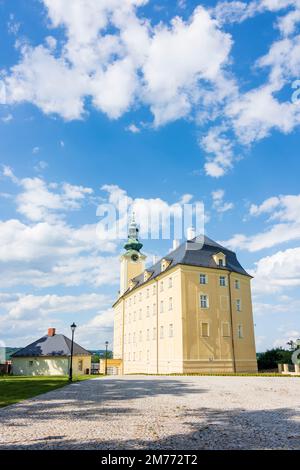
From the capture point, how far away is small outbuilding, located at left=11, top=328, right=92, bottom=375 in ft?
179

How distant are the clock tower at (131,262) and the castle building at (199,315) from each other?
14833 mm

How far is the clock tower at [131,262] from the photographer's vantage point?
60.0 metres

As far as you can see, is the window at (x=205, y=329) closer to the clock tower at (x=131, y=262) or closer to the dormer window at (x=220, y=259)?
the dormer window at (x=220, y=259)

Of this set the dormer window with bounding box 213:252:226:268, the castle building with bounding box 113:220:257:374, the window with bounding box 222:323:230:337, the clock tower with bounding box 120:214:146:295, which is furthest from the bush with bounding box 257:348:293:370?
the clock tower with bounding box 120:214:146:295

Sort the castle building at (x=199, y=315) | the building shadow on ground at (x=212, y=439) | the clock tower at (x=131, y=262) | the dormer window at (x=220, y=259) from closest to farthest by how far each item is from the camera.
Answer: the building shadow on ground at (x=212, y=439), the castle building at (x=199, y=315), the dormer window at (x=220, y=259), the clock tower at (x=131, y=262)

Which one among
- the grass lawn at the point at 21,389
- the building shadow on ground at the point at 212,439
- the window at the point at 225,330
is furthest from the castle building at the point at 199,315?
the building shadow on ground at the point at 212,439

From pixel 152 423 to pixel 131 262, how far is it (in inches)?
2074

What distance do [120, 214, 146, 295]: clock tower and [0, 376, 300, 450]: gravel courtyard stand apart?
4663 cm

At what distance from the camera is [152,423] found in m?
8.45

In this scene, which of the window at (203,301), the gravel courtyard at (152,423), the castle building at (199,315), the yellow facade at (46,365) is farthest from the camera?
the yellow facade at (46,365)
